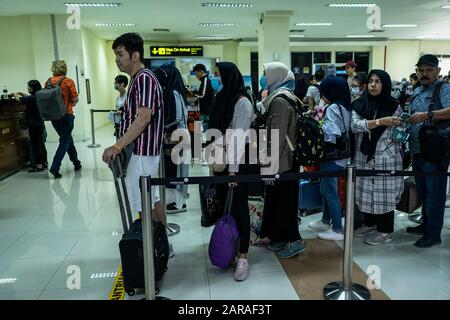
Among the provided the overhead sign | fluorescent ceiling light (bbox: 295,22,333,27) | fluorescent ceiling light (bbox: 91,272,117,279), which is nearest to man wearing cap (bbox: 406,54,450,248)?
fluorescent ceiling light (bbox: 91,272,117,279)

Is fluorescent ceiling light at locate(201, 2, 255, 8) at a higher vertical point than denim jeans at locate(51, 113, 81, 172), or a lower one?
higher

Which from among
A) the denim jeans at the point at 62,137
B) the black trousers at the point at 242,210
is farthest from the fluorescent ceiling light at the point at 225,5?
the black trousers at the point at 242,210

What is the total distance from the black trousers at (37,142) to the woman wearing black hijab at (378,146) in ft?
16.6

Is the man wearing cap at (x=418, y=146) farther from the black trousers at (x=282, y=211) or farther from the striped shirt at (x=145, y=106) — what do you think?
the striped shirt at (x=145, y=106)

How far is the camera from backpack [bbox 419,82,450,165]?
279 centimetres

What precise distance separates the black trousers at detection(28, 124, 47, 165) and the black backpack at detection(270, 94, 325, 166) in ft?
16.3

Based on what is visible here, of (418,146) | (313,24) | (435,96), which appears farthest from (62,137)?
(313,24)

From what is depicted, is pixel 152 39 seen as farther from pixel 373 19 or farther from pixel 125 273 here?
pixel 125 273

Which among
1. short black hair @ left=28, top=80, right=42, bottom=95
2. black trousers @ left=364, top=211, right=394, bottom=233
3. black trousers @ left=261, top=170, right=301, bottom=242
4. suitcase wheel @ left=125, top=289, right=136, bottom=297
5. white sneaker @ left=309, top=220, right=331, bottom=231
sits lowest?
white sneaker @ left=309, top=220, right=331, bottom=231

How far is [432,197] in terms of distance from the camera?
9.92 feet

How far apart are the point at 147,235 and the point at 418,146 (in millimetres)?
2203

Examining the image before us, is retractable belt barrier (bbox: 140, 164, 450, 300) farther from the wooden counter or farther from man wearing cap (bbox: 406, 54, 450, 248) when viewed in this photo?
the wooden counter

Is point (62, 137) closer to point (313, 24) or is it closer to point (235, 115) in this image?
point (235, 115)

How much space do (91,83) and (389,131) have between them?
10.1m
